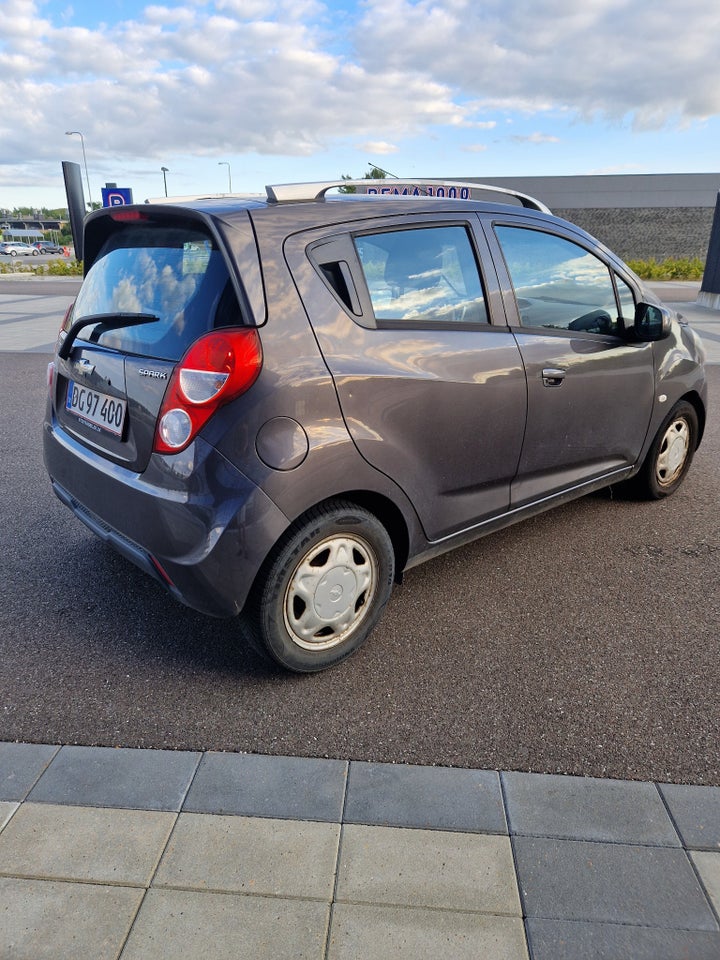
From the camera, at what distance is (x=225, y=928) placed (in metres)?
1.75

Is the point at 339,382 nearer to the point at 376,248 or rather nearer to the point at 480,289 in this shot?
the point at 376,248

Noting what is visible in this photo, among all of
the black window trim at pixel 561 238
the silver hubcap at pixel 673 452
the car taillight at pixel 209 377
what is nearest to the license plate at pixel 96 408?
the car taillight at pixel 209 377

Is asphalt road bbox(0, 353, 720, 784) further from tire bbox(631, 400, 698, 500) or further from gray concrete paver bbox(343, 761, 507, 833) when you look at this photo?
tire bbox(631, 400, 698, 500)

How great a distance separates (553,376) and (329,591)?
150 cm

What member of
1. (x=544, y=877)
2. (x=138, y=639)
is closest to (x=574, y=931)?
(x=544, y=877)

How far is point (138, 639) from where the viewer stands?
3.03m

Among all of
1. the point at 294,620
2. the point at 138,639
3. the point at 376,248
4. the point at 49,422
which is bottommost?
the point at 138,639

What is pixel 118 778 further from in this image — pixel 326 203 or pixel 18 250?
pixel 18 250

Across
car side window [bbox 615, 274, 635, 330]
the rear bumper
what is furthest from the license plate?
car side window [bbox 615, 274, 635, 330]

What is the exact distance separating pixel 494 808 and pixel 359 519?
1088 millimetres

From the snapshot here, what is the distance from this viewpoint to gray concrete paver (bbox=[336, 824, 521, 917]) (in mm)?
1822

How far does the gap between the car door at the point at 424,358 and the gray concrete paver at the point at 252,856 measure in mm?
1276

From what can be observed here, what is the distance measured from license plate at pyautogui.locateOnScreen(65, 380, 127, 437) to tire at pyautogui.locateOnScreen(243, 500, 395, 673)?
783 millimetres

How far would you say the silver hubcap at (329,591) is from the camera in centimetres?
265
